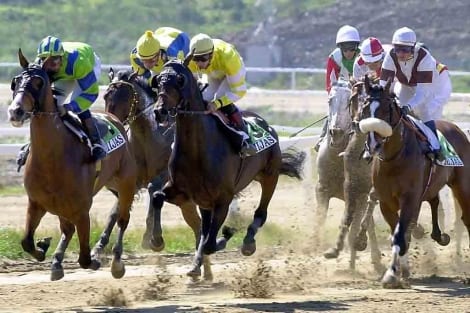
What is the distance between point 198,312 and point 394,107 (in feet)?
8.99

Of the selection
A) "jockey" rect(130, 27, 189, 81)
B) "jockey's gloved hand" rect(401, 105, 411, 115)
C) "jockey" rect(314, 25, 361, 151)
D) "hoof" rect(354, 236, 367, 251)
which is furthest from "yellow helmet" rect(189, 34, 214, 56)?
"hoof" rect(354, 236, 367, 251)


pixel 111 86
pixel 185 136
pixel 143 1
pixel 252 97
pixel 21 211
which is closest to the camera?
pixel 185 136

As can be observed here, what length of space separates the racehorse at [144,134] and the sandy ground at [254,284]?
569mm

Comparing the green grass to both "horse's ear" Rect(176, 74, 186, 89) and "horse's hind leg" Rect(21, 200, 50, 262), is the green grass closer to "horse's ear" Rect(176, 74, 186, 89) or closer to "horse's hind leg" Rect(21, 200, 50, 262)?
"horse's hind leg" Rect(21, 200, 50, 262)

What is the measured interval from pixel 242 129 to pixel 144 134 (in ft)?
4.12

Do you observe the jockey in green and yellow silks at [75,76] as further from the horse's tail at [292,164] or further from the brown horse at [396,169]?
the horse's tail at [292,164]

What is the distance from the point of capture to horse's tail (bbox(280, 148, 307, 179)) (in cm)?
1237

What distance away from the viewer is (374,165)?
35.5 feet

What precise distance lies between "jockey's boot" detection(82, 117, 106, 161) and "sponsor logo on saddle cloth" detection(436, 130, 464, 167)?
322 cm

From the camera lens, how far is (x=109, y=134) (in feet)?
34.0

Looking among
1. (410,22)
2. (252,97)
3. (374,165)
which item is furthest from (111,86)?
(410,22)

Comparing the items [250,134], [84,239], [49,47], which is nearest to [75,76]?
[49,47]

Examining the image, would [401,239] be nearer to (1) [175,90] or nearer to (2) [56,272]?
(1) [175,90]

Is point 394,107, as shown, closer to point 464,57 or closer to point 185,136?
point 185,136
